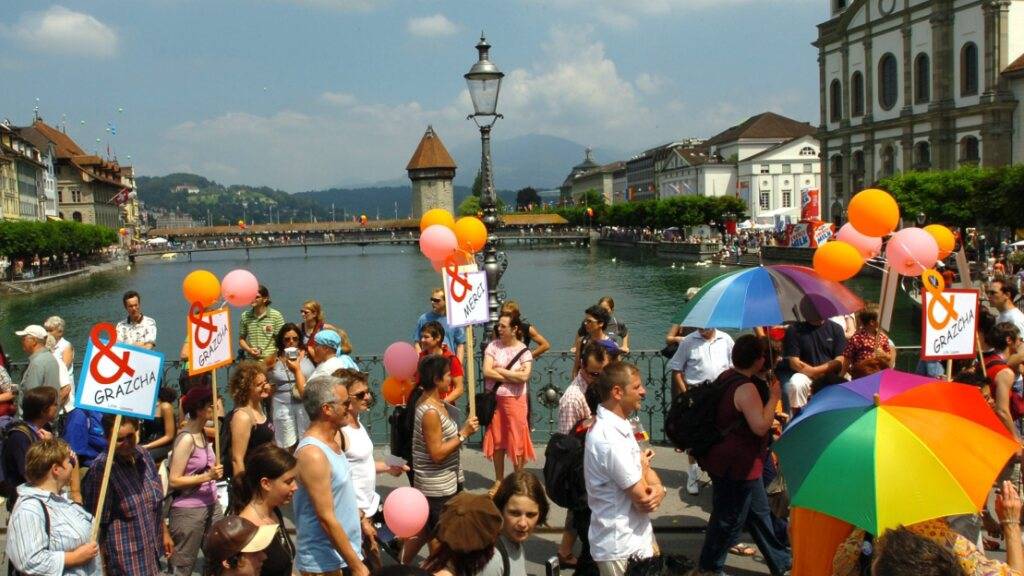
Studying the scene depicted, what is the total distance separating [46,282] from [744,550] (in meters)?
57.6

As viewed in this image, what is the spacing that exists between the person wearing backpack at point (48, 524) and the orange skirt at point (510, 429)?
357 centimetres

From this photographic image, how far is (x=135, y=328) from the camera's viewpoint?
8852 millimetres

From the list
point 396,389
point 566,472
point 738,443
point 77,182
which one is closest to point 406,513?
point 566,472

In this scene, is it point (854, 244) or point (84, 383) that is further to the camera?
point (854, 244)

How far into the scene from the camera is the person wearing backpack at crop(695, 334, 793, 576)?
17.0ft

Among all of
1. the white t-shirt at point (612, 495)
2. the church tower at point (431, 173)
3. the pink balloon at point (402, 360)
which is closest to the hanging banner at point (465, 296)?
the pink balloon at point (402, 360)

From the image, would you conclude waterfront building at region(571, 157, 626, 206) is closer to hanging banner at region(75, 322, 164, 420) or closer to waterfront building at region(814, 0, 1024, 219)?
waterfront building at region(814, 0, 1024, 219)

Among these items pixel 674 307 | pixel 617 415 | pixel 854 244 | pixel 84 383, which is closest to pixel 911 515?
pixel 617 415

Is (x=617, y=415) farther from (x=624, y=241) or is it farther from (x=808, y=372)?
(x=624, y=241)

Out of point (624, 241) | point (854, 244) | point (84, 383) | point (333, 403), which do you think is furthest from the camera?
point (624, 241)

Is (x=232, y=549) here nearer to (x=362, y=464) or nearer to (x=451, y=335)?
(x=362, y=464)

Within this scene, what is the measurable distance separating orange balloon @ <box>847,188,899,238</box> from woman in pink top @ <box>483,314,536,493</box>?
301 centimetres

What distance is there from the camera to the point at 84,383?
200 inches

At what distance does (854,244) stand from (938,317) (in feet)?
6.55
